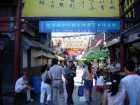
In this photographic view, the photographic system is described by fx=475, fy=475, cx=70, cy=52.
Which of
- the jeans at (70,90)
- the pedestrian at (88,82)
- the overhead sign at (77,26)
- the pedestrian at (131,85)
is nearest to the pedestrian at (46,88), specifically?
the jeans at (70,90)

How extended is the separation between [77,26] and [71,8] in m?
0.82

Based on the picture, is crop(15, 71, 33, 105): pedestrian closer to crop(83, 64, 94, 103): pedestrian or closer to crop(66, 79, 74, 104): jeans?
crop(66, 79, 74, 104): jeans

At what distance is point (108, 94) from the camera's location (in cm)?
871

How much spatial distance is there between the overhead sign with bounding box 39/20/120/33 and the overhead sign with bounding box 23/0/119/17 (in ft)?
1.06

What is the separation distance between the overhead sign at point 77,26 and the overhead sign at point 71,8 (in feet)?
1.06

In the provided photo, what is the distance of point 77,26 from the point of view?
67.4 feet

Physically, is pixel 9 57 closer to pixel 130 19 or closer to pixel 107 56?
pixel 130 19

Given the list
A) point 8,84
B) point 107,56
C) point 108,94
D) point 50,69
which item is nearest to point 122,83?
point 108,94

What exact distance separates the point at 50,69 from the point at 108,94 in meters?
11.2

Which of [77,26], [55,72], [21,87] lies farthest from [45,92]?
[77,26]

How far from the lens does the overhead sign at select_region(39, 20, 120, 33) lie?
20.4 metres

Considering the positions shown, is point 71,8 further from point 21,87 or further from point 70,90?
point 21,87

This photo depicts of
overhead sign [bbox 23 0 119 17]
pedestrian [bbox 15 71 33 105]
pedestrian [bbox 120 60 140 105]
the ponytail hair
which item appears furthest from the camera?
overhead sign [bbox 23 0 119 17]

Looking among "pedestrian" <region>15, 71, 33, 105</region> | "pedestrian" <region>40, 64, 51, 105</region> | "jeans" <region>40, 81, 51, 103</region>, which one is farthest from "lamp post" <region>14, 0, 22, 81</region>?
"jeans" <region>40, 81, 51, 103</region>
